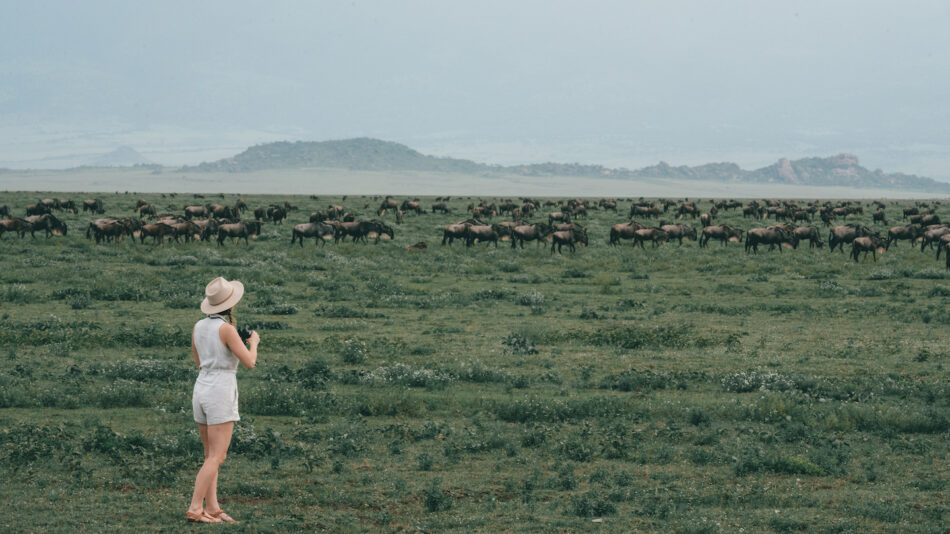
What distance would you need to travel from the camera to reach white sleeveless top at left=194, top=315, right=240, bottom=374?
723 cm

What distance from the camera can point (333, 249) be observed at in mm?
40062

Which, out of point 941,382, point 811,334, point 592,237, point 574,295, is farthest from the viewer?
point 592,237

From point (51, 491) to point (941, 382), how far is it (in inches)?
529

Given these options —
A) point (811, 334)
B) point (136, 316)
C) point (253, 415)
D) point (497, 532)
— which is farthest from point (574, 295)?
point (497, 532)

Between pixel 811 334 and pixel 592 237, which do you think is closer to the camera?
pixel 811 334

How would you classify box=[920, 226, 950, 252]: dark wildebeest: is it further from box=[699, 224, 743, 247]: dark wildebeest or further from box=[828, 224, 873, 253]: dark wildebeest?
box=[699, 224, 743, 247]: dark wildebeest

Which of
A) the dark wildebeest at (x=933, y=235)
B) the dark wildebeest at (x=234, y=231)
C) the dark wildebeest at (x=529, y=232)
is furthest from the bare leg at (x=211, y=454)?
the dark wildebeest at (x=933, y=235)

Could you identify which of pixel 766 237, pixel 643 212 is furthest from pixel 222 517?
pixel 643 212

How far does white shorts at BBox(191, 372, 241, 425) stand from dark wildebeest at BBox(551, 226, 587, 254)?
3219 cm

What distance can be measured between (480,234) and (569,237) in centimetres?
528

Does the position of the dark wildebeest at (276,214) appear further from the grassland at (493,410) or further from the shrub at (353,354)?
the shrub at (353,354)

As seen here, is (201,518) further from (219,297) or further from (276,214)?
(276,214)

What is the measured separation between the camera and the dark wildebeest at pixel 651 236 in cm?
4312

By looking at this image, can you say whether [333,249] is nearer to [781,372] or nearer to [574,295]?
[574,295]
